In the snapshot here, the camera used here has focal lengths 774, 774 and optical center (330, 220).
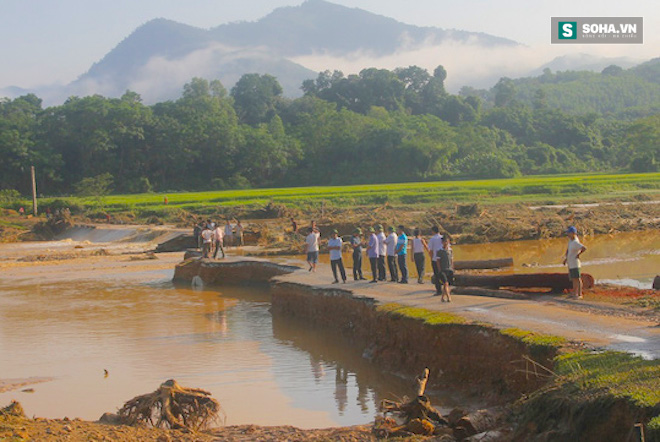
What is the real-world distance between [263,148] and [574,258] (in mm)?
57875

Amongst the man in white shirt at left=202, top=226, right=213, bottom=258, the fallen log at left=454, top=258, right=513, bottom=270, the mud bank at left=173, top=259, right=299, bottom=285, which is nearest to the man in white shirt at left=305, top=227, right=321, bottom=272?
the mud bank at left=173, top=259, right=299, bottom=285

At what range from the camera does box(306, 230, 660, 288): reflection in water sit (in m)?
23.2

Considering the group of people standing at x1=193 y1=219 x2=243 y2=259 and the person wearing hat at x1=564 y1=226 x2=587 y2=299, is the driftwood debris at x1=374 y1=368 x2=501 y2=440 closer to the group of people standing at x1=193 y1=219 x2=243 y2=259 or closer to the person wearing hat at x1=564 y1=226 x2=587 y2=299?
the person wearing hat at x1=564 y1=226 x2=587 y2=299

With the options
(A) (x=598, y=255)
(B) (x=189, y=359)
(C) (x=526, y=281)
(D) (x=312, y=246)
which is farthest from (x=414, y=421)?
(A) (x=598, y=255)

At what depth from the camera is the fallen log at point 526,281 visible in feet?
53.5

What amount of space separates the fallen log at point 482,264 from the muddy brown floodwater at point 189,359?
19.8 ft

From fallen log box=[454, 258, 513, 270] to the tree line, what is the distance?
129ft

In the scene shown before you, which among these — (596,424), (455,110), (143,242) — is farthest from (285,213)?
(455,110)

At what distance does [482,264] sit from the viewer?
23938 millimetres

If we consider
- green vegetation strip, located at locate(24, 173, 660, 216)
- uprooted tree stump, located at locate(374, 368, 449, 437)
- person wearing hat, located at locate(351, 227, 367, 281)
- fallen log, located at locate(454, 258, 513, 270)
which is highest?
green vegetation strip, located at locate(24, 173, 660, 216)

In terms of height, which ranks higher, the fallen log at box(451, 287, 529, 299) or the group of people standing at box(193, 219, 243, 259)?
the group of people standing at box(193, 219, 243, 259)

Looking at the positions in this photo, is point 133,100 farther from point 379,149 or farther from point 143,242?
point 143,242

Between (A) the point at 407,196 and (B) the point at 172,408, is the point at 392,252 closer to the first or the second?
(B) the point at 172,408

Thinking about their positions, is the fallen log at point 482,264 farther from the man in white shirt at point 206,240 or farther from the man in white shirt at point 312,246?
the man in white shirt at point 206,240
